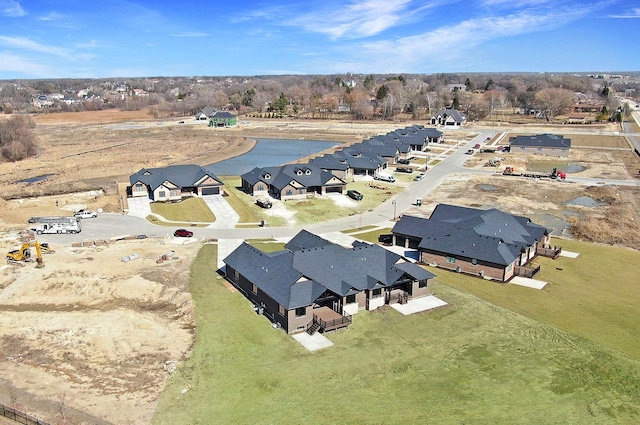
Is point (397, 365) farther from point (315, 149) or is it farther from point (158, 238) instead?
point (315, 149)

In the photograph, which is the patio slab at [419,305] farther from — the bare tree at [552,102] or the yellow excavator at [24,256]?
the bare tree at [552,102]

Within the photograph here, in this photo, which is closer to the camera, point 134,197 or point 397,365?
point 397,365

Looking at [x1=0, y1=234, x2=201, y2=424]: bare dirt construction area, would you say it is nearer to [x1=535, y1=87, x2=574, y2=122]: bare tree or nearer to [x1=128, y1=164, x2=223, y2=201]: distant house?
[x1=128, y1=164, x2=223, y2=201]: distant house

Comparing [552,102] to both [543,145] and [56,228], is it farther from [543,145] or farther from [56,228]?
[56,228]

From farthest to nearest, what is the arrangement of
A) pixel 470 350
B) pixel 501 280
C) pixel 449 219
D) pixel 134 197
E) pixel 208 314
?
pixel 134 197, pixel 449 219, pixel 501 280, pixel 208 314, pixel 470 350

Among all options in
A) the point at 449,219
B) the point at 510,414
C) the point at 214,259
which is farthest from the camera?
the point at 449,219

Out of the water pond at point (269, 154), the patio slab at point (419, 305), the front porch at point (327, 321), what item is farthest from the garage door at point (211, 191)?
the patio slab at point (419, 305)

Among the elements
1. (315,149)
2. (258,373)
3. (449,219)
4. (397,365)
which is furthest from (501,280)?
(315,149)

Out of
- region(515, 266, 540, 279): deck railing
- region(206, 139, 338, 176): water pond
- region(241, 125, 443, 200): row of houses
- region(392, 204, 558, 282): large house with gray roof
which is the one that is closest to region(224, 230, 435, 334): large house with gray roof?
region(392, 204, 558, 282): large house with gray roof
